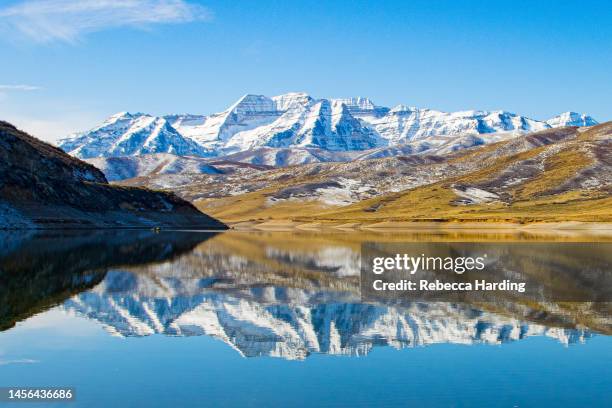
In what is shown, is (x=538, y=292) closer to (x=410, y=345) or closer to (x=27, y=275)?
(x=410, y=345)

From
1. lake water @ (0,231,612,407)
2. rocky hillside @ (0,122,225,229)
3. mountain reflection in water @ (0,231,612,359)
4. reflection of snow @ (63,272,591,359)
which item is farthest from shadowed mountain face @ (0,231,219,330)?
rocky hillside @ (0,122,225,229)

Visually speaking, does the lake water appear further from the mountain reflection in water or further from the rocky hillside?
the rocky hillside

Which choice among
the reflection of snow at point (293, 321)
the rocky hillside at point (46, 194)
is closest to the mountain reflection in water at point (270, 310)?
the reflection of snow at point (293, 321)

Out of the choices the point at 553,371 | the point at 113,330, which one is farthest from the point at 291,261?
→ the point at 553,371

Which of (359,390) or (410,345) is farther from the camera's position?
(410,345)

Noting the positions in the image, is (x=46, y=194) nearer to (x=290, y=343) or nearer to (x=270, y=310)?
(x=270, y=310)
